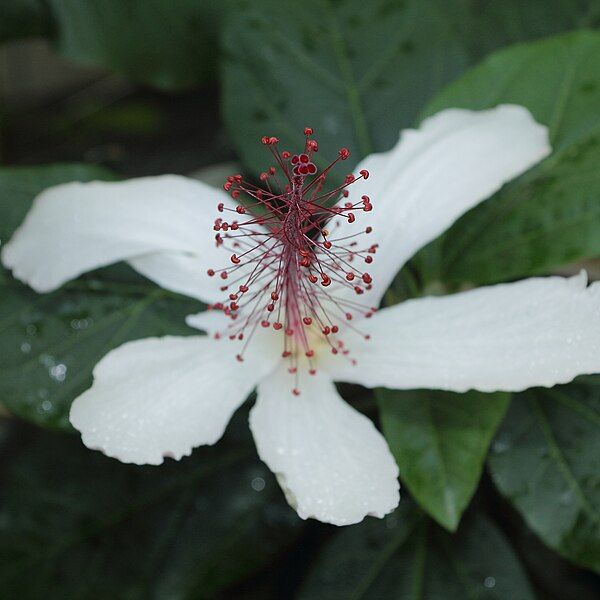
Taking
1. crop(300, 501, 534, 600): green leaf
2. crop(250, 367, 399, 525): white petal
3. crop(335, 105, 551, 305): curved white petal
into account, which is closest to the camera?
crop(250, 367, 399, 525): white petal

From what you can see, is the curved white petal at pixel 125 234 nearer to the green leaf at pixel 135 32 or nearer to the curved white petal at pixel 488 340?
the curved white petal at pixel 488 340

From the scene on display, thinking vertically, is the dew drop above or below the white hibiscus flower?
below

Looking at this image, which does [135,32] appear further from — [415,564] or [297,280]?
[415,564]

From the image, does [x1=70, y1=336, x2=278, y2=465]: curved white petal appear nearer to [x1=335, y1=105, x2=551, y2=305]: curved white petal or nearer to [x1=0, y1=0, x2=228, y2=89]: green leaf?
[x1=335, y1=105, x2=551, y2=305]: curved white petal

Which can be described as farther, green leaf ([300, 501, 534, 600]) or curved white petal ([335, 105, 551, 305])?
green leaf ([300, 501, 534, 600])

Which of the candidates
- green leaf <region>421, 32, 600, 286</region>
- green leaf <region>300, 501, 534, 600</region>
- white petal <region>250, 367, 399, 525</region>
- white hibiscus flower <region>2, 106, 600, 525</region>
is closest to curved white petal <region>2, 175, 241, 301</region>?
white hibiscus flower <region>2, 106, 600, 525</region>

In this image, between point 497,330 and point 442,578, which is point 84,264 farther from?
point 442,578

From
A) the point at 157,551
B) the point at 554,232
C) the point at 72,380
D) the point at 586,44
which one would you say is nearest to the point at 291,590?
the point at 157,551
